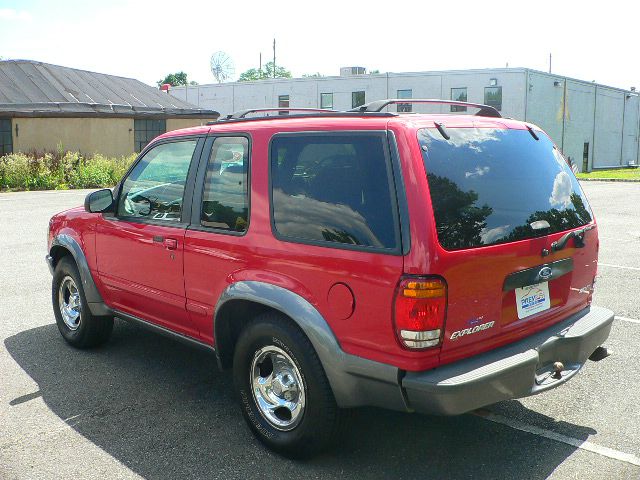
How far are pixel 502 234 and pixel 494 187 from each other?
0.86 ft

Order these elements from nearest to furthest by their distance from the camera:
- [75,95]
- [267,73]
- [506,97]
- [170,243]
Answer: [170,243] → [75,95] → [506,97] → [267,73]

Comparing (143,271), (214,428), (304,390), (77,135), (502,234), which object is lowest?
(214,428)

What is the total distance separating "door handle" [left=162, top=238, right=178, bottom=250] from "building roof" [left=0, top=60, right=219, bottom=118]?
79.1 ft

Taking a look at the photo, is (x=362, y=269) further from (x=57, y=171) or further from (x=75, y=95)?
(x=75, y=95)

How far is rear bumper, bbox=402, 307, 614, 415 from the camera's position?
3127mm

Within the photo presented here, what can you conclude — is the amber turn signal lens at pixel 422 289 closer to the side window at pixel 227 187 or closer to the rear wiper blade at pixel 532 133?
the side window at pixel 227 187

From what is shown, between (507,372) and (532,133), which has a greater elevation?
(532,133)

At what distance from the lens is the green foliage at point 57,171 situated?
23.1 meters

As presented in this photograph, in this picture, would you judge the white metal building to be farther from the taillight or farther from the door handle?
the taillight

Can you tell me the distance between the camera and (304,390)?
3586 mm

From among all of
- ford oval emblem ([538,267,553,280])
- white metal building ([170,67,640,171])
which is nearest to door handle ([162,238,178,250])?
ford oval emblem ([538,267,553,280])

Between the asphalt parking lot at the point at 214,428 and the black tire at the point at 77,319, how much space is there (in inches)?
5.3

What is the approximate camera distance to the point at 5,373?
512 cm

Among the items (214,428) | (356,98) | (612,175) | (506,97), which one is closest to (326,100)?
(356,98)
